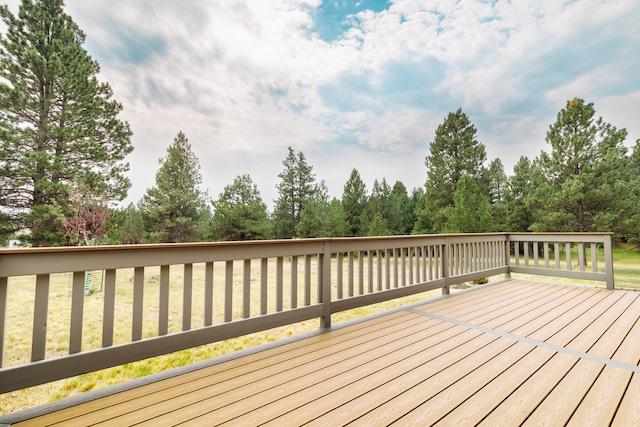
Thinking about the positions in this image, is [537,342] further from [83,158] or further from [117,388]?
[83,158]

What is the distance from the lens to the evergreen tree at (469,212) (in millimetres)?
13052

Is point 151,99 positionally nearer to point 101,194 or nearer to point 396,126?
point 101,194

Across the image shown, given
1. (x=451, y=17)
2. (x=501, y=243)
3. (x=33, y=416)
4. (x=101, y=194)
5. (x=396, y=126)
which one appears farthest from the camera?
(x=396, y=126)

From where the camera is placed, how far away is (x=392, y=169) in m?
21.2

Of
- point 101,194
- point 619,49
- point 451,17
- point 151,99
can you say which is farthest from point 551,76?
point 101,194

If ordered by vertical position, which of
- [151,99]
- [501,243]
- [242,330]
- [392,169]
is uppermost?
[151,99]

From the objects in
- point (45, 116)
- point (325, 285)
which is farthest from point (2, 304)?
point (45, 116)

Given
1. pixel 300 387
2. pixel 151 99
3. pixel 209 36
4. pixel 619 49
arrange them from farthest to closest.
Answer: pixel 151 99 < pixel 209 36 < pixel 619 49 < pixel 300 387

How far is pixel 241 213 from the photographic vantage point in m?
18.0

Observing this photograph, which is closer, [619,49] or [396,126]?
[619,49]

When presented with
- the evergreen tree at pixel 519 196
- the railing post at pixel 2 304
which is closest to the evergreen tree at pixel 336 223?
the evergreen tree at pixel 519 196

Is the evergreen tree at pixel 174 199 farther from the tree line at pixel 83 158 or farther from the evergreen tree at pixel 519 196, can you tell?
the evergreen tree at pixel 519 196

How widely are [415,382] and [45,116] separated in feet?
49.0

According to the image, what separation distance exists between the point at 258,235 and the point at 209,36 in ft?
39.6
